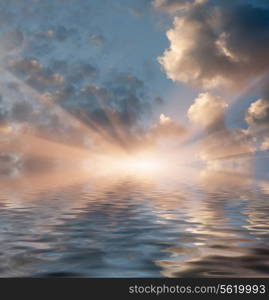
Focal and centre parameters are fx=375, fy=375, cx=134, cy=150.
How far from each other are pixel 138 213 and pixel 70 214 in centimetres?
462

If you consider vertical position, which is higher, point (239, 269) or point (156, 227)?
point (156, 227)

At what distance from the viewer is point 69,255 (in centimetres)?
1378

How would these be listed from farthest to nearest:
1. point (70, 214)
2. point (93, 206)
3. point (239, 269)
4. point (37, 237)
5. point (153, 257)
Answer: point (93, 206), point (70, 214), point (37, 237), point (153, 257), point (239, 269)

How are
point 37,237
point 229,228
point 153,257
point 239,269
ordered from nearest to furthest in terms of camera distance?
1. point 239,269
2. point 153,257
3. point 37,237
4. point 229,228

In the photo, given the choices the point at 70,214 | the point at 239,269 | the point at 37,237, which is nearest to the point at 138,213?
the point at 70,214

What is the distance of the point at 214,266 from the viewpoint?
40.5 feet

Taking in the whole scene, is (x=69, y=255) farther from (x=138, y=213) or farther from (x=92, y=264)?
(x=138, y=213)

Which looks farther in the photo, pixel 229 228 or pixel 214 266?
pixel 229 228

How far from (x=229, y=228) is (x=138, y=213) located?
756 cm
